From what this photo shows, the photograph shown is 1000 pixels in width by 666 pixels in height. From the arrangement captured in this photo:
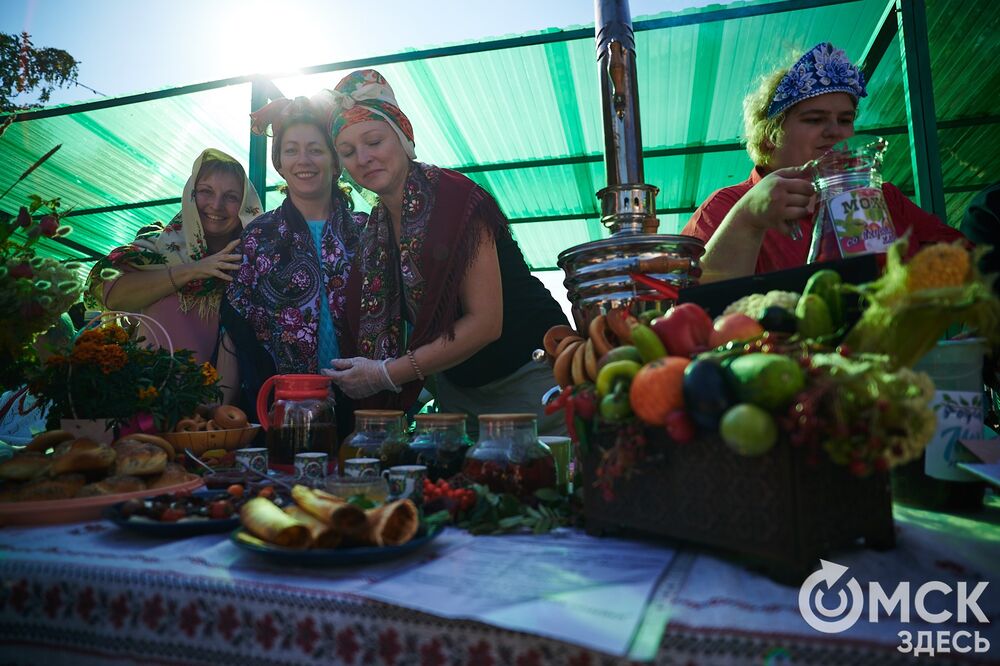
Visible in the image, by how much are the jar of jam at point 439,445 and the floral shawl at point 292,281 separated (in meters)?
1.07

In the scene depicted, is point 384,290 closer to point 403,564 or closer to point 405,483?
point 405,483

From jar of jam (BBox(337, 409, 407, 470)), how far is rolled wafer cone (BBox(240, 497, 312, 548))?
1.13 feet

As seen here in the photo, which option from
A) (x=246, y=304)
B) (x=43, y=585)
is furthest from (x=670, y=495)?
(x=246, y=304)

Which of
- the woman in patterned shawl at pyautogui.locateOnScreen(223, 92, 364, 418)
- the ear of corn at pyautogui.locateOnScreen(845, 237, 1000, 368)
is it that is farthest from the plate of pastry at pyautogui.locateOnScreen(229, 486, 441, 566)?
the woman in patterned shawl at pyautogui.locateOnScreen(223, 92, 364, 418)

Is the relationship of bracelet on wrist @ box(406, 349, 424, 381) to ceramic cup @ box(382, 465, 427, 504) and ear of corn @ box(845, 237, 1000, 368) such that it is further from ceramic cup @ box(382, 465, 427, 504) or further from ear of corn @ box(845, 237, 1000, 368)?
ear of corn @ box(845, 237, 1000, 368)

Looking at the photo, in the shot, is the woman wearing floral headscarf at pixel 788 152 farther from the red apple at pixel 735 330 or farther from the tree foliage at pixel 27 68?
the tree foliage at pixel 27 68

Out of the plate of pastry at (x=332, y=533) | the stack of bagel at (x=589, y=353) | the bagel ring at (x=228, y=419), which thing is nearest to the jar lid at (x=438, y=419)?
the stack of bagel at (x=589, y=353)

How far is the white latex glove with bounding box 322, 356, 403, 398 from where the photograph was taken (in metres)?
1.82

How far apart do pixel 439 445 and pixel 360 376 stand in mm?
865

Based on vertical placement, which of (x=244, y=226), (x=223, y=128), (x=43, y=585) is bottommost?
(x=43, y=585)

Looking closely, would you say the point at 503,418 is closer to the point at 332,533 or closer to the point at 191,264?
→ the point at 332,533

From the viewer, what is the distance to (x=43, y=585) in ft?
2.20

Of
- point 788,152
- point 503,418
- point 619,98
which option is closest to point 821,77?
point 788,152

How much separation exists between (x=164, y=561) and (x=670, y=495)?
1.95 ft
